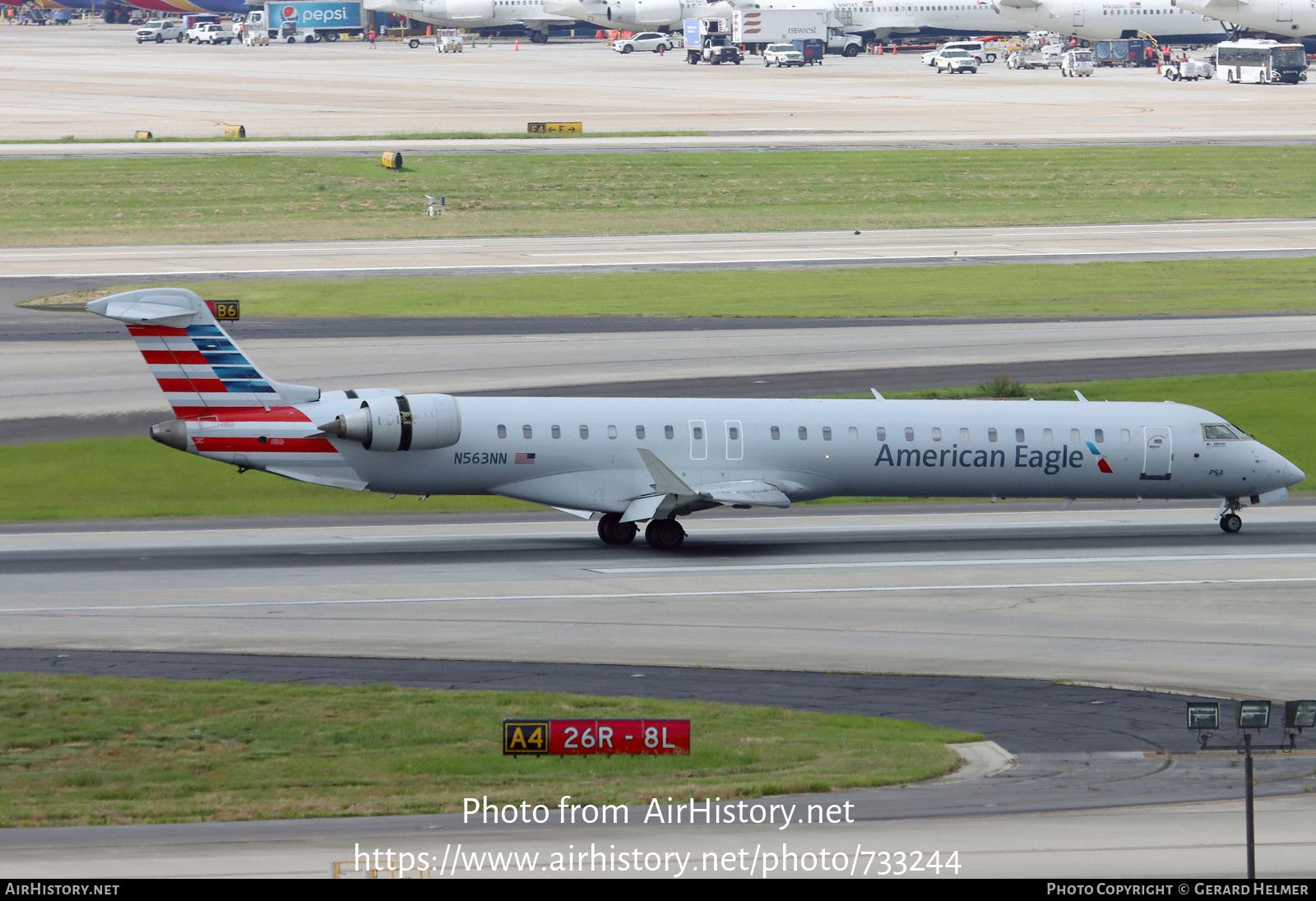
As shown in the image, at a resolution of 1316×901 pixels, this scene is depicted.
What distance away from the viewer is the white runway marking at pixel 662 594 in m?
34.1

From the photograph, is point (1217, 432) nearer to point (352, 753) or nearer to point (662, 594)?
point (662, 594)

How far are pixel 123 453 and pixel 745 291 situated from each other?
105 ft

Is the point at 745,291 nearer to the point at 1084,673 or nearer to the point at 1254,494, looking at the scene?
the point at 1254,494

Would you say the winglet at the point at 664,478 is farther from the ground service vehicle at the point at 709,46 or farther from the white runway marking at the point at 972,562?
the ground service vehicle at the point at 709,46

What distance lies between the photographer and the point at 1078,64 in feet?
562

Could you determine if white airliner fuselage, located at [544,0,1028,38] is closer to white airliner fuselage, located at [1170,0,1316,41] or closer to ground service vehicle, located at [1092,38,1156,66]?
ground service vehicle, located at [1092,38,1156,66]

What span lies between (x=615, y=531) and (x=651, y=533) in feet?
3.24

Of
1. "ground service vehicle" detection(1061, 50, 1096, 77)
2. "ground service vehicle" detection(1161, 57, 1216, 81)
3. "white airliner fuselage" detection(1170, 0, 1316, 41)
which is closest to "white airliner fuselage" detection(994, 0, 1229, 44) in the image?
"white airliner fuselage" detection(1170, 0, 1316, 41)

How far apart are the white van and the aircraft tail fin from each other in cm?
14621

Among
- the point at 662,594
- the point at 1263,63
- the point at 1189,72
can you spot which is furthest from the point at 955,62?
the point at 662,594

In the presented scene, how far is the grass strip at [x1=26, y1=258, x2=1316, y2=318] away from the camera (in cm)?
6869

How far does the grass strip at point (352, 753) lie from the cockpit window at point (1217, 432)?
20.0m

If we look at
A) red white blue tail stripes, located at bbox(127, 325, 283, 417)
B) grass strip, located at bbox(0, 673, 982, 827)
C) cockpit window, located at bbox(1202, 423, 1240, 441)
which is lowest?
grass strip, located at bbox(0, 673, 982, 827)

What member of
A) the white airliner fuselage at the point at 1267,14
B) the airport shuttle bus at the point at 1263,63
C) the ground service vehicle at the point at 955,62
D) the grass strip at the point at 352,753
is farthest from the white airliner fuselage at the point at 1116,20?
the grass strip at the point at 352,753
